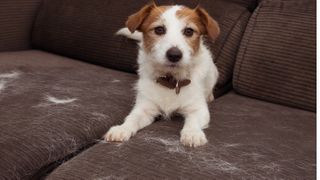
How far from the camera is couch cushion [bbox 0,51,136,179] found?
112cm

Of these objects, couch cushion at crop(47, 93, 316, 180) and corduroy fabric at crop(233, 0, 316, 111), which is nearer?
couch cushion at crop(47, 93, 316, 180)

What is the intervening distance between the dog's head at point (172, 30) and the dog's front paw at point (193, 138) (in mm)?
282

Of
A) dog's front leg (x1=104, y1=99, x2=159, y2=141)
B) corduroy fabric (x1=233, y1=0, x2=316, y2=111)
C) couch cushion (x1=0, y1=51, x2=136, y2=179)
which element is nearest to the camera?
couch cushion (x1=0, y1=51, x2=136, y2=179)

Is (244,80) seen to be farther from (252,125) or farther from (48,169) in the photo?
(48,169)

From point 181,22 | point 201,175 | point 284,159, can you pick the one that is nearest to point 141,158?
point 201,175

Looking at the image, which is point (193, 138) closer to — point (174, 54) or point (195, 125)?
point (195, 125)

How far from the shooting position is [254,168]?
1.05m

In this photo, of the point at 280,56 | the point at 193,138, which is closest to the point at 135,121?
the point at 193,138

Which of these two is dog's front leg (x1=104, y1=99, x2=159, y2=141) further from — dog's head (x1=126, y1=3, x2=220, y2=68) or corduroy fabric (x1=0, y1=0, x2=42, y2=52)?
corduroy fabric (x1=0, y1=0, x2=42, y2=52)

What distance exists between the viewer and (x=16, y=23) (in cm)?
222

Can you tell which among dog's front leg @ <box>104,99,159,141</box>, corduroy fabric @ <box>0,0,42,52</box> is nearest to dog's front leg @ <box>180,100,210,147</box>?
dog's front leg @ <box>104,99,159,141</box>

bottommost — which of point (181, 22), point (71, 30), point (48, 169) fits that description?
point (48, 169)

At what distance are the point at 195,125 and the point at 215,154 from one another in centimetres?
20

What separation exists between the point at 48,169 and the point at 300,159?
2.26 feet
